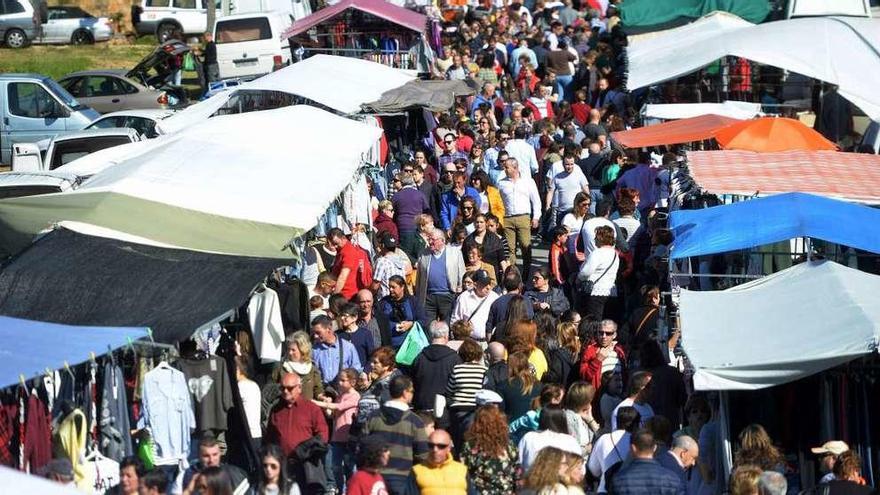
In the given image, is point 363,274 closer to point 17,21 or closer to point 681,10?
point 681,10

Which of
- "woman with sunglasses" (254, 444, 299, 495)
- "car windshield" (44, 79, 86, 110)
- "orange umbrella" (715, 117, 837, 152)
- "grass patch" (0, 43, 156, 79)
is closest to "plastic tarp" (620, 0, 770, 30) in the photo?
"car windshield" (44, 79, 86, 110)

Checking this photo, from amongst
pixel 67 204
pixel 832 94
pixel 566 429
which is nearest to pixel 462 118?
pixel 832 94

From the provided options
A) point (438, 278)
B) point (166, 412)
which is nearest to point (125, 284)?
point (166, 412)

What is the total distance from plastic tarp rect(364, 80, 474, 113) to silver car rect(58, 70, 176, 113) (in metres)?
8.70

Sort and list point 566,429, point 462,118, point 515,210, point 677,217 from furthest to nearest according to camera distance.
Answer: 1. point 462,118
2. point 515,210
3. point 677,217
4. point 566,429

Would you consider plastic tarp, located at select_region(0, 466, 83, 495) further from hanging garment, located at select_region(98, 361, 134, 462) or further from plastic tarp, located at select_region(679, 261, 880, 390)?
plastic tarp, located at select_region(679, 261, 880, 390)

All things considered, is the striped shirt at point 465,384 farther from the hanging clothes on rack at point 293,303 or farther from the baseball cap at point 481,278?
the baseball cap at point 481,278

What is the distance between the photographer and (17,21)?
129 ft

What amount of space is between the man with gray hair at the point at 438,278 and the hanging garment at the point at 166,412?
189 inches

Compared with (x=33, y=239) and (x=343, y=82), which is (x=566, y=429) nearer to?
(x=33, y=239)

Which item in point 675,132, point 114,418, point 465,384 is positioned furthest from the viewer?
point 675,132

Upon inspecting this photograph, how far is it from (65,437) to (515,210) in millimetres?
9044

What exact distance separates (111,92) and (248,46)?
8.70 ft

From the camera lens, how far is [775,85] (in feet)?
78.8
